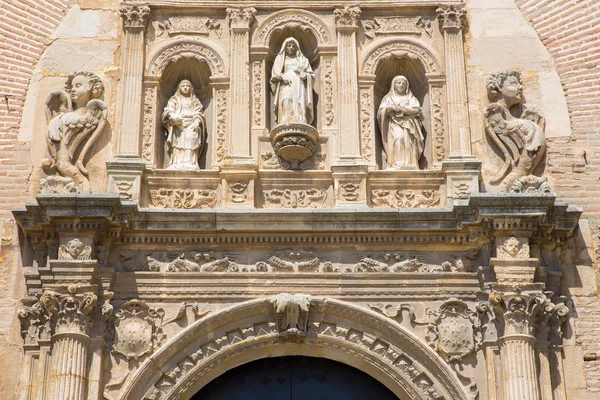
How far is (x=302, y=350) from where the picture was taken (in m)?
14.9

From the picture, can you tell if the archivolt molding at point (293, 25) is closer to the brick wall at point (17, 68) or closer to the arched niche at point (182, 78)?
the arched niche at point (182, 78)

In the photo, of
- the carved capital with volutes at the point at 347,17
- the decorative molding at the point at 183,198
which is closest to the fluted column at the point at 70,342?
the decorative molding at the point at 183,198

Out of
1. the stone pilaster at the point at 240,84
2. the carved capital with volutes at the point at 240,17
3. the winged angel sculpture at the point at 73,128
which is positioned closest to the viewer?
the winged angel sculpture at the point at 73,128

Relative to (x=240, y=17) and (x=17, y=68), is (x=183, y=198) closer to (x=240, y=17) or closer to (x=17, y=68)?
(x=240, y=17)

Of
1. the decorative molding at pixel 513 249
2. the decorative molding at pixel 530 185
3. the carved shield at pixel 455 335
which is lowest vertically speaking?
the carved shield at pixel 455 335

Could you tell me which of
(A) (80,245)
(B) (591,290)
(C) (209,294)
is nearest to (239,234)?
(C) (209,294)

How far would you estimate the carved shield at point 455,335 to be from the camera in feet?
47.8

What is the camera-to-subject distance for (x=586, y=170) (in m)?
15.6

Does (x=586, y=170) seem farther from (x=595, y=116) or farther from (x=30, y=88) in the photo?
(x=30, y=88)

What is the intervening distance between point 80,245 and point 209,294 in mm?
1520

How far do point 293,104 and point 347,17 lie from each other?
4.60 ft

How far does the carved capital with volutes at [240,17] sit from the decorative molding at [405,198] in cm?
268

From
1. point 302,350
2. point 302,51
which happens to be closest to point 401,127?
point 302,51

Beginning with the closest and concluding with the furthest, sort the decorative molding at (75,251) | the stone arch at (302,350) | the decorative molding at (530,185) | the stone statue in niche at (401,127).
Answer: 1. the stone arch at (302,350)
2. the decorative molding at (75,251)
3. the decorative molding at (530,185)
4. the stone statue in niche at (401,127)
